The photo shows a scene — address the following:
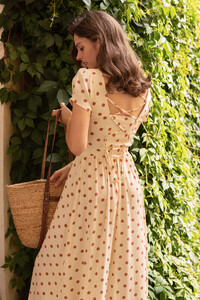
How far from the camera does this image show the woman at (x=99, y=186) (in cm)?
142

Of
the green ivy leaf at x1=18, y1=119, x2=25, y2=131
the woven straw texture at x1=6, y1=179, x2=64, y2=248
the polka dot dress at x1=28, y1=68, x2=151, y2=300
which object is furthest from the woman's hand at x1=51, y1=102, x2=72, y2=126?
the green ivy leaf at x1=18, y1=119, x2=25, y2=131

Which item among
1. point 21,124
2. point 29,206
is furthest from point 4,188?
point 29,206

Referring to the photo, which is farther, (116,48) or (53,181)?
(53,181)

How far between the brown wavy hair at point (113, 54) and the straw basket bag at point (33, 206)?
1.03 feet

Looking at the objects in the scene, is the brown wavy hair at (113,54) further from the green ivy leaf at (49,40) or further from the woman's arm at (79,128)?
the green ivy leaf at (49,40)

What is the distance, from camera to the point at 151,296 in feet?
7.34

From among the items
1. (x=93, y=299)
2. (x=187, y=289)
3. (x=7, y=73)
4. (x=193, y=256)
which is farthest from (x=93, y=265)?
(x=193, y=256)


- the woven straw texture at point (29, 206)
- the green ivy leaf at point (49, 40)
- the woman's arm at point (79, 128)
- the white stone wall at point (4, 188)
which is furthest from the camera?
the white stone wall at point (4, 188)

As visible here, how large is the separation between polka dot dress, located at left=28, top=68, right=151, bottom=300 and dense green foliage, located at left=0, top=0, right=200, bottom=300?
18.2 inches

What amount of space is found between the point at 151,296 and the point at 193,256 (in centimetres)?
77

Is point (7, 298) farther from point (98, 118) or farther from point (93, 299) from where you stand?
point (98, 118)

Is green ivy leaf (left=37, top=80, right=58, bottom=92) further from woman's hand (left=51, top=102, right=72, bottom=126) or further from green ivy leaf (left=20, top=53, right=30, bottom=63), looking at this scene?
woman's hand (left=51, top=102, right=72, bottom=126)

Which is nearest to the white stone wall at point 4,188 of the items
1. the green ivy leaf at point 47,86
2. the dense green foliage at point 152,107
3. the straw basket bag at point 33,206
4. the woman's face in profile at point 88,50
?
the dense green foliage at point 152,107

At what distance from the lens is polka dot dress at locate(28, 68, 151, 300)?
150cm
